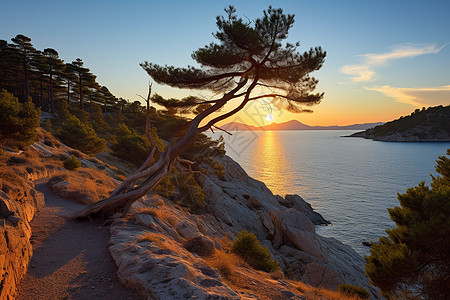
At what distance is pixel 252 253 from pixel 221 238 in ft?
25.0

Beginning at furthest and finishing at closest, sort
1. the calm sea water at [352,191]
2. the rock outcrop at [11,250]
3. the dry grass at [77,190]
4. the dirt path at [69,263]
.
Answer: the calm sea water at [352,191], the dry grass at [77,190], the dirt path at [69,263], the rock outcrop at [11,250]

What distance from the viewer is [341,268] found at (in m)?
19.3

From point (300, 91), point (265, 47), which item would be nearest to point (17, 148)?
point (265, 47)

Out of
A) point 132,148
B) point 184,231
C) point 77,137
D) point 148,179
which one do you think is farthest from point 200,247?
point 77,137

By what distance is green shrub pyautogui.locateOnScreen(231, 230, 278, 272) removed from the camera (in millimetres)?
10812

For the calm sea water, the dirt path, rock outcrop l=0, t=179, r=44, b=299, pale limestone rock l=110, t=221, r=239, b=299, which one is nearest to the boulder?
pale limestone rock l=110, t=221, r=239, b=299

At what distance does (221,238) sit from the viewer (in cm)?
1828

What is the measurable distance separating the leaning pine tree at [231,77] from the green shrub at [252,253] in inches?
200

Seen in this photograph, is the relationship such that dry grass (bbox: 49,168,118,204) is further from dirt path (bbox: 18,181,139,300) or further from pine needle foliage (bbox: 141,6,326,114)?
pine needle foliage (bbox: 141,6,326,114)

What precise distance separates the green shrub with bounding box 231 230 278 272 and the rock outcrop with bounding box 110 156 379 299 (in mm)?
1364

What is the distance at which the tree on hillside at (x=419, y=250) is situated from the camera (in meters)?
8.99

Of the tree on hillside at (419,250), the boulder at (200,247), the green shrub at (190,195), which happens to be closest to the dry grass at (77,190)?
the boulder at (200,247)

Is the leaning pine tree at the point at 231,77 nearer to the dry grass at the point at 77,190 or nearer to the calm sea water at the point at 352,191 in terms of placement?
the dry grass at the point at 77,190

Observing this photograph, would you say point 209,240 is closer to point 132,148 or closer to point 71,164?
point 71,164
